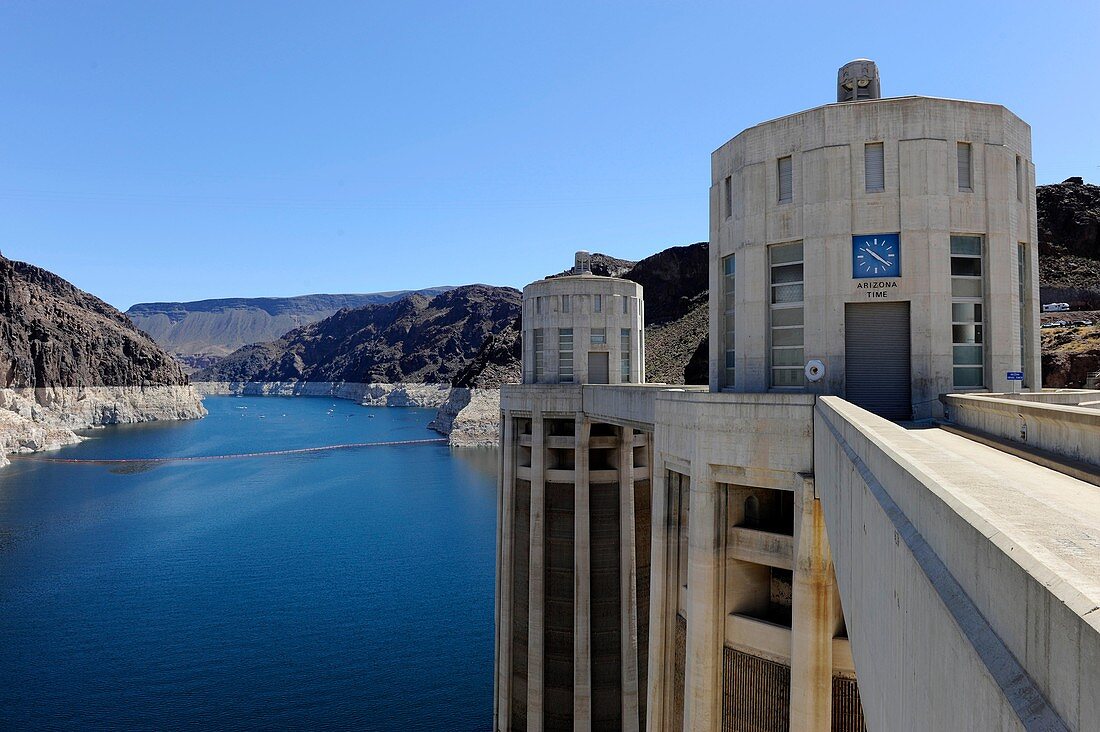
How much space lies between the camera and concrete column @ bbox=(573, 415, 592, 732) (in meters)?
28.7

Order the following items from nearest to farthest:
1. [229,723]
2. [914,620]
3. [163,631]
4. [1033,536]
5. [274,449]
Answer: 1. [1033,536]
2. [914,620]
3. [229,723]
4. [163,631]
5. [274,449]

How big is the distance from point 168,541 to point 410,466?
50.9 m

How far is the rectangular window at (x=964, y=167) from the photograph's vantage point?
12.9m

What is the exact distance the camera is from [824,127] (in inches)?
506

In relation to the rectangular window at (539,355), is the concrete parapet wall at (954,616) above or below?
below

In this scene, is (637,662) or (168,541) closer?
(637,662)

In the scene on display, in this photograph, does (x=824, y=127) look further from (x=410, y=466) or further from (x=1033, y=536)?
(x=410, y=466)

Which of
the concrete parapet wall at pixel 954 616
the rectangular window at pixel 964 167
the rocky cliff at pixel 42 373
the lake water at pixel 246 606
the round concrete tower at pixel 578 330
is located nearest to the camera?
the concrete parapet wall at pixel 954 616

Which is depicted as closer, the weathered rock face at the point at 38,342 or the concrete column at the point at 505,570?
the concrete column at the point at 505,570

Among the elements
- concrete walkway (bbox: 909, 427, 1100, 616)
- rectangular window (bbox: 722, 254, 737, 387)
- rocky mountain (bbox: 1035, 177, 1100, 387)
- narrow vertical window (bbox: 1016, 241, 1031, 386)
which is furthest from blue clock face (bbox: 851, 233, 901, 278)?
rocky mountain (bbox: 1035, 177, 1100, 387)

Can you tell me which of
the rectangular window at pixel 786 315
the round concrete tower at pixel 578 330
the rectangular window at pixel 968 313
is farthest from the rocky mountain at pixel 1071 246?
the rectangular window at pixel 786 315

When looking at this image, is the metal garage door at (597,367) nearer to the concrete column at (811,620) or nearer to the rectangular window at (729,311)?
the rectangular window at (729,311)

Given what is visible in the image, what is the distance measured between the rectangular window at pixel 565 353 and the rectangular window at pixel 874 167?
18.0 meters

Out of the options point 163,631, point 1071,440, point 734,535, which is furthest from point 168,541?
point 1071,440
